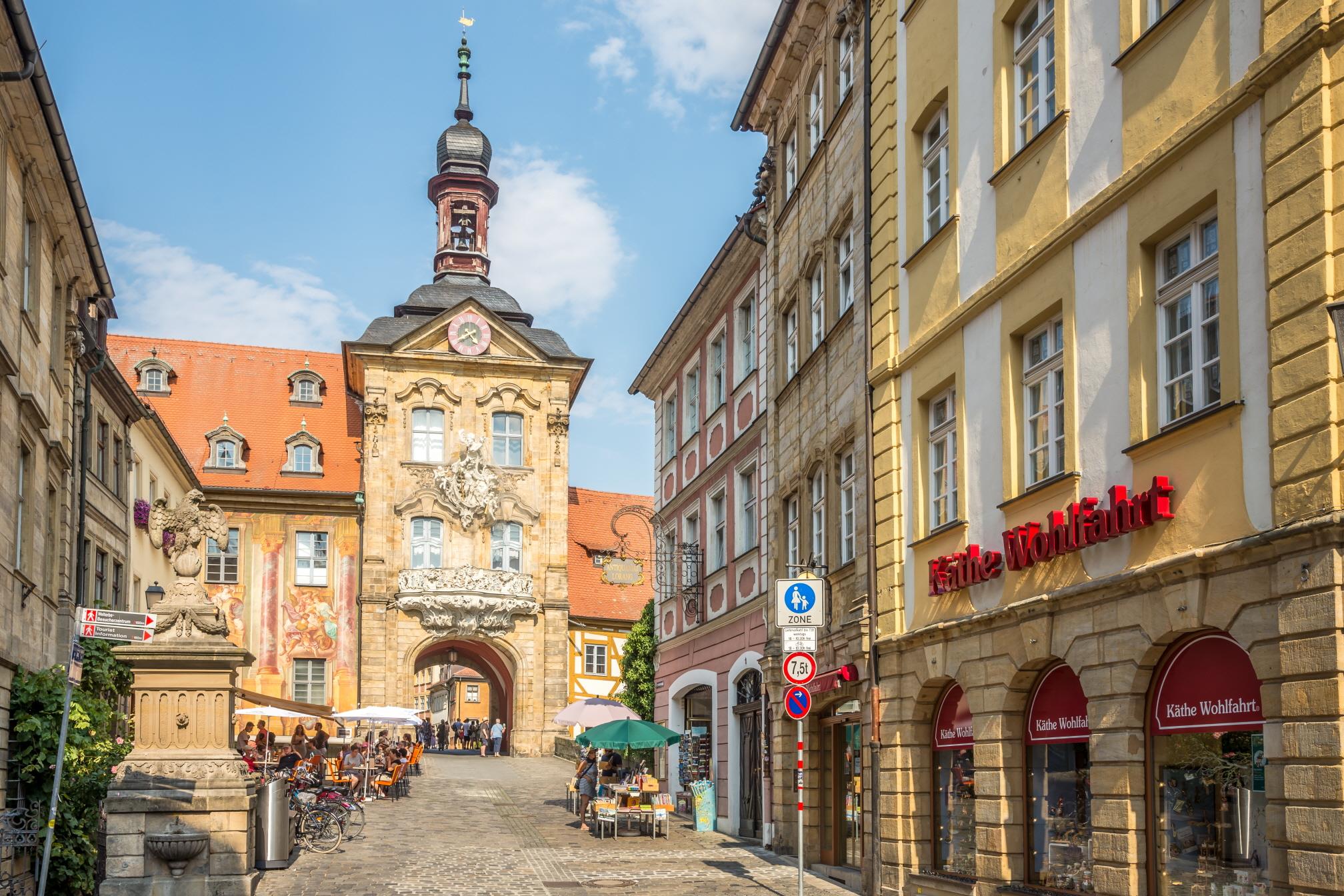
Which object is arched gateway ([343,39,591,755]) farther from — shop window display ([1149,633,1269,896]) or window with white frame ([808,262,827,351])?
shop window display ([1149,633,1269,896])

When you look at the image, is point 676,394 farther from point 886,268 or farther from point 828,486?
point 886,268

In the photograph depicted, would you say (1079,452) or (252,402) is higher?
(252,402)

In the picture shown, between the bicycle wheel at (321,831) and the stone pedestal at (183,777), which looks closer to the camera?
the stone pedestal at (183,777)

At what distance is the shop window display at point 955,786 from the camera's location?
1548 cm

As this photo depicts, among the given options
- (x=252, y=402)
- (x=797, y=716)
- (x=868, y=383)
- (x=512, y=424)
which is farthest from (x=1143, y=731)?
(x=252, y=402)

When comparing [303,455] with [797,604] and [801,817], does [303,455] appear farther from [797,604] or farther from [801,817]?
[801,817]

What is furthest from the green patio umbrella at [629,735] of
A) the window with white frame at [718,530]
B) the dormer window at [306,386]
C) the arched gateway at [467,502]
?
the dormer window at [306,386]

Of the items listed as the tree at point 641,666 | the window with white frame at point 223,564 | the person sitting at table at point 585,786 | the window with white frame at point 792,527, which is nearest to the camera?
the window with white frame at point 792,527

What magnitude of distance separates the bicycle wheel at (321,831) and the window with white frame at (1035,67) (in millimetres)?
13819

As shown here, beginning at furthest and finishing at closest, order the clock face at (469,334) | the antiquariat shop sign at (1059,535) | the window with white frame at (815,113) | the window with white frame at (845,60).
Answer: the clock face at (469,334) → the window with white frame at (815,113) → the window with white frame at (845,60) → the antiquariat shop sign at (1059,535)

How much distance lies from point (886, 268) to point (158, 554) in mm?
30652

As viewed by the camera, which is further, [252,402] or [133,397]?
[252,402]

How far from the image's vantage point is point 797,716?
16031 mm

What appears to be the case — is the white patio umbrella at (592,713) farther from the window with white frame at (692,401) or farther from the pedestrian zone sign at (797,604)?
the pedestrian zone sign at (797,604)
